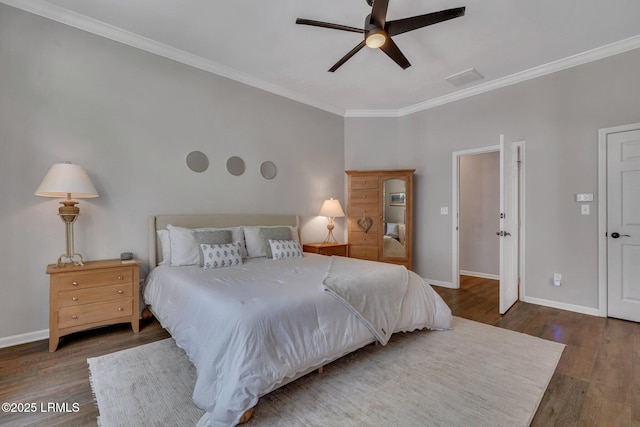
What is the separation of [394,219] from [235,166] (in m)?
2.61

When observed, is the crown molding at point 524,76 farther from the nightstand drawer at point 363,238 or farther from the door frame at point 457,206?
the nightstand drawer at point 363,238

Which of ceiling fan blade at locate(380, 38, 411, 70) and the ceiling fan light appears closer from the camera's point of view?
the ceiling fan light

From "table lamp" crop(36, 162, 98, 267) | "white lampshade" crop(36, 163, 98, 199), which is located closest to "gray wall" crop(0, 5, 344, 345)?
"table lamp" crop(36, 162, 98, 267)

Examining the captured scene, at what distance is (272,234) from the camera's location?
361 cm

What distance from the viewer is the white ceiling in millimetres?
2598

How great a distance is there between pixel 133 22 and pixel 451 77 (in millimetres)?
3756

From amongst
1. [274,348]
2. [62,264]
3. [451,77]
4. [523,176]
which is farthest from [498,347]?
[62,264]

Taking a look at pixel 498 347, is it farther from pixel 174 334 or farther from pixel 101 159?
pixel 101 159

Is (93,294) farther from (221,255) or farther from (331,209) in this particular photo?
(331,209)

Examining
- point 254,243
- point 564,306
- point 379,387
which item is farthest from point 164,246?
point 564,306

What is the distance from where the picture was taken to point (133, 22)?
2854 millimetres

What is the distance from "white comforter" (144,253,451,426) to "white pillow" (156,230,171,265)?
0.42 meters

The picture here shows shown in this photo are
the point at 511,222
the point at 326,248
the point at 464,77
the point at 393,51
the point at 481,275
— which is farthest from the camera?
the point at 481,275

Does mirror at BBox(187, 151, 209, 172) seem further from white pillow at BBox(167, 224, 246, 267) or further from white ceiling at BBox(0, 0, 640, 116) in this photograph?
white ceiling at BBox(0, 0, 640, 116)
